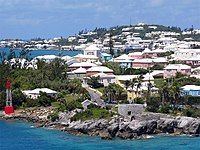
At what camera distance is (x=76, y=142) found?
43500 millimetres

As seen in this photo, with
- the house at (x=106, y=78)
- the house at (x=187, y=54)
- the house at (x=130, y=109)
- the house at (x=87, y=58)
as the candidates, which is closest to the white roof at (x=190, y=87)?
the house at (x=130, y=109)

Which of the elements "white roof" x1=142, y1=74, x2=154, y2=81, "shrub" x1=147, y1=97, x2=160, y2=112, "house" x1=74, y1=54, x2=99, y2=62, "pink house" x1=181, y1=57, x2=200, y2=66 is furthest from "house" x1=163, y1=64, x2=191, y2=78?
"house" x1=74, y1=54, x2=99, y2=62

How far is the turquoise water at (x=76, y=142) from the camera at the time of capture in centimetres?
4166

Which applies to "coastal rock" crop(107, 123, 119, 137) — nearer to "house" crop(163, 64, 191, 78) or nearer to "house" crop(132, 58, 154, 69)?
"house" crop(163, 64, 191, 78)

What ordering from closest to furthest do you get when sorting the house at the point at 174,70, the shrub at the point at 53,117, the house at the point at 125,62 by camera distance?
1. the shrub at the point at 53,117
2. the house at the point at 174,70
3. the house at the point at 125,62

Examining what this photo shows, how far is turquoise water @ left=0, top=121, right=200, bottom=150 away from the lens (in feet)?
137

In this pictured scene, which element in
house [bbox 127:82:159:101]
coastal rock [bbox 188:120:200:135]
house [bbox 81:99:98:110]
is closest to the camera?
coastal rock [bbox 188:120:200:135]

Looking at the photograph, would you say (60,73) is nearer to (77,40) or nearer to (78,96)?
(78,96)

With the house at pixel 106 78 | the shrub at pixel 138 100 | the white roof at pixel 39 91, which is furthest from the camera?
the house at pixel 106 78

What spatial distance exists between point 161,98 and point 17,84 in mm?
17061

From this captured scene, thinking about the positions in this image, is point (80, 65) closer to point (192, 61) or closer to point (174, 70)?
point (174, 70)

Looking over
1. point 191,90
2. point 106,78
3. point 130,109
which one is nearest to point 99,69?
point 106,78

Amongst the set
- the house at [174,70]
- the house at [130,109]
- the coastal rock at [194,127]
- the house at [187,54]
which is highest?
the house at [187,54]

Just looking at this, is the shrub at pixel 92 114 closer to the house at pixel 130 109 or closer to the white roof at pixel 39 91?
the house at pixel 130 109
